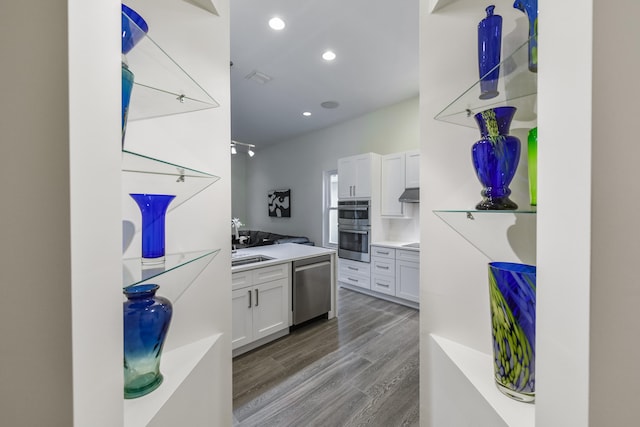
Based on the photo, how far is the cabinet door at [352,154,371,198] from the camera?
4.21 m

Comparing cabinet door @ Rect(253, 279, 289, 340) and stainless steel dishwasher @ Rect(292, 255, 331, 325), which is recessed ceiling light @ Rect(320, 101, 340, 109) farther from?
cabinet door @ Rect(253, 279, 289, 340)

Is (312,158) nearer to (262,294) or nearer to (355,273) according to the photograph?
(355,273)

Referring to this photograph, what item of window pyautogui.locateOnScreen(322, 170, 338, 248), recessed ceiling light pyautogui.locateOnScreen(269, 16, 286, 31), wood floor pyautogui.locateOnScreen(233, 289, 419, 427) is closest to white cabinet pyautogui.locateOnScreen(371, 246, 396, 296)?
wood floor pyautogui.locateOnScreen(233, 289, 419, 427)

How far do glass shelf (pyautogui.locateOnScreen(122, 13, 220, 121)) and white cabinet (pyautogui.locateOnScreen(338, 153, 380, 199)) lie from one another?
3.48m

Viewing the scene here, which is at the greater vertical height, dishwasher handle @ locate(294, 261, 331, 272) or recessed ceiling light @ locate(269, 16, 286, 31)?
recessed ceiling light @ locate(269, 16, 286, 31)

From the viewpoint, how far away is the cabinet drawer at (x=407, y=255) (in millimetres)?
3508

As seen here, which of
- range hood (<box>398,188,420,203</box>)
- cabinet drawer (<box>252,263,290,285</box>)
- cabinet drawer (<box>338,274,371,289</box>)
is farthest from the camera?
cabinet drawer (<box>338,274,371,289</box>)

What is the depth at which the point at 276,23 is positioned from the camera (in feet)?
7.93

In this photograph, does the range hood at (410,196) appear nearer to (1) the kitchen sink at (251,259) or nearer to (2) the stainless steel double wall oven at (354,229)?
(2) the stainless steel double wall oven at (354,229)

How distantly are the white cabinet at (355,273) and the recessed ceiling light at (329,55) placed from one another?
9.75 ft
